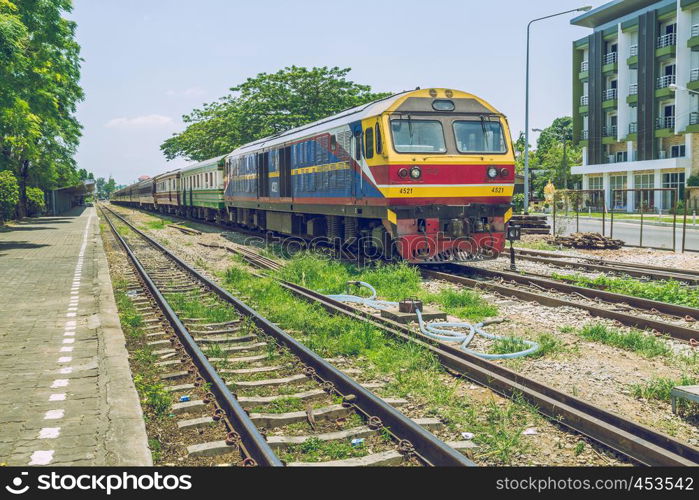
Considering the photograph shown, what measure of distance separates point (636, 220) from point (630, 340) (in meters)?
30.5

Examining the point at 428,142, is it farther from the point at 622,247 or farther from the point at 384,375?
the point at 622,247

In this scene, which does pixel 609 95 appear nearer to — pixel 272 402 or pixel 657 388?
pixel 657 388

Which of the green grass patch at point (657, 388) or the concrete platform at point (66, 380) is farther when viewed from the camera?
the green grass patch at point (657, 388)

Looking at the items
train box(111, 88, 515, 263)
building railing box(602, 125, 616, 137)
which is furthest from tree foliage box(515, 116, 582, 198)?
train box(111, 88, 515, 263)

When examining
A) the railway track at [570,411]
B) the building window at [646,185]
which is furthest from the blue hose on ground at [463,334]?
the building window at [646,185]

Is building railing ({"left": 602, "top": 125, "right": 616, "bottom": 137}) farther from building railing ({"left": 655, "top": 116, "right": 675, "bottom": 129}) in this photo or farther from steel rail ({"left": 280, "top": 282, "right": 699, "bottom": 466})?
steel rail ({"left": 280, "top": 282, "right": 699, "bottom": 466})

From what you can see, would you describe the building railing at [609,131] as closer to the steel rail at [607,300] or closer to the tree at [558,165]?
the tree at [558,165]

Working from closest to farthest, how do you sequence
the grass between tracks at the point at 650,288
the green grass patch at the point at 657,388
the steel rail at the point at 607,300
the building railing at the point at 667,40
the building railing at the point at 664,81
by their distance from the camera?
the green grass patch at the point at 657,388 < the steel rail at the point at 607,300 < the grass between tracks at the point at 650,288 < the building railing at the point at 667,40 < the building railing at the point at 664,81

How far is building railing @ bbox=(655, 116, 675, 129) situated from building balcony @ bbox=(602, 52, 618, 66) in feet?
24.9

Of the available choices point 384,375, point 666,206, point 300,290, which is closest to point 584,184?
point 666,206

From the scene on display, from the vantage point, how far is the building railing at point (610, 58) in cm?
5272

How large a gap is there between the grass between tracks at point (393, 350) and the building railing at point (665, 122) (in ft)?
136

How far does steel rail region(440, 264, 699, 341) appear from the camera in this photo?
25.8 feet
